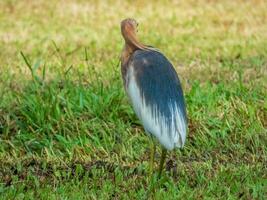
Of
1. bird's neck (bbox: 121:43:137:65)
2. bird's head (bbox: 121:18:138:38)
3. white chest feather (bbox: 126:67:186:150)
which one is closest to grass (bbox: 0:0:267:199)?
white chest feather (bbox: 126:67:186:150)

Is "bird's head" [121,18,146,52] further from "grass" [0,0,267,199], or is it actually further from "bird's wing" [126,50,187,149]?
"grass" [0,0,267,199]

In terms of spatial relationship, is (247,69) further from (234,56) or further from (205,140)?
(205,140)

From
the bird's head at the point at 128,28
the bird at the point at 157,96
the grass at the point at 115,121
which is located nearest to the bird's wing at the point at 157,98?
the bird at the point at 157,96

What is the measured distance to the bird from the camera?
16.4ft

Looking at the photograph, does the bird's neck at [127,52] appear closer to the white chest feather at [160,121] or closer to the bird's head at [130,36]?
the bird's head at [130,36]

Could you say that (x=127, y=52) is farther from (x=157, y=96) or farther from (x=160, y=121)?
(x=160, y=121)

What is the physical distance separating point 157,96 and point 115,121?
1.47 metres

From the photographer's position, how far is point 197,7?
10344 millimetres

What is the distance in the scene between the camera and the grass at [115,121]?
A: 5.45 meters

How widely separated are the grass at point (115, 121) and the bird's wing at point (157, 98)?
0.38 m

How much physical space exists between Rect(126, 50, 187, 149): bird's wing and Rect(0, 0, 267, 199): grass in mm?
382

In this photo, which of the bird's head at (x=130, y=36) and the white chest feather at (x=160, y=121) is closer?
the white chest feather at (x=160, y=121)

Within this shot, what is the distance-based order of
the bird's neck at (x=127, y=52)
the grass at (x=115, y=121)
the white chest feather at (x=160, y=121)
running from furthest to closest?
the grass at (x=115, y=121) < the bird's neck at (x=127, y=52) < the white chest feather at (x=160, y=121)

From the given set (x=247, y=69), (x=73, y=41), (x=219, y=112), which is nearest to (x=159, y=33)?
(x=73, y=41)
